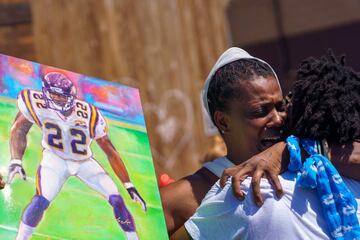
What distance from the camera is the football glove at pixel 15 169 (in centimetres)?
211

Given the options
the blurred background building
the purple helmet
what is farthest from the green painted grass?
the blurred background building

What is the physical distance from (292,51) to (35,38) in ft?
7.76

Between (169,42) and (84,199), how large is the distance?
4754 millimetres

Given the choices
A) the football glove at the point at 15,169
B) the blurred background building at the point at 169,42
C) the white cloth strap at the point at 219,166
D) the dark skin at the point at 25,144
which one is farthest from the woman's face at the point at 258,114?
the blurred background building at the point at 169,42

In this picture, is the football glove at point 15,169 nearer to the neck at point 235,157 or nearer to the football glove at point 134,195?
the football glove at point 134,195

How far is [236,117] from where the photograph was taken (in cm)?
256

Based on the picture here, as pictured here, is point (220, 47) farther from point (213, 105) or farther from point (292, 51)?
point (213, 105)

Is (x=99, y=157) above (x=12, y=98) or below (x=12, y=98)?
below

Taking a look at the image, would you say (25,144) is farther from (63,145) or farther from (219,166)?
(219,166)

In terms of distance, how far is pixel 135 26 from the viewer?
6863mm

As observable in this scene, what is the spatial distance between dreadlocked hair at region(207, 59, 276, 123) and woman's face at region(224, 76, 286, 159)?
0.02 metres

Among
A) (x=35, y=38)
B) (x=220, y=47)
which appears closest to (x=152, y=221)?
(x=35, y=38)

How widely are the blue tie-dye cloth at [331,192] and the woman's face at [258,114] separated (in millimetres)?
308

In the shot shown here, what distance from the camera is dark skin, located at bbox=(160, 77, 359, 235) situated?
7.22ft
